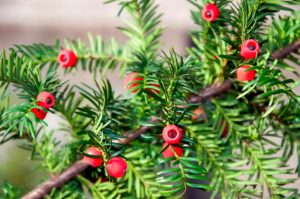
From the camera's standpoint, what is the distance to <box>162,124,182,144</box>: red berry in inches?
12.8

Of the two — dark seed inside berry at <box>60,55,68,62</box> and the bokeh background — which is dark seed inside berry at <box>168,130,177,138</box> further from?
the bokeh background

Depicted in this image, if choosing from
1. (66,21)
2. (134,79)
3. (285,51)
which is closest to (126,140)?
(134,79)

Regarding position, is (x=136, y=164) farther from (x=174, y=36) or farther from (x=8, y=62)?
(x=174, y=36)

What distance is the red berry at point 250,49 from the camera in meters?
0.31

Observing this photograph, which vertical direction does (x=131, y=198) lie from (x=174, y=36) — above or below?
below

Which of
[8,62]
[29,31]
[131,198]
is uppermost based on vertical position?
[29,31]

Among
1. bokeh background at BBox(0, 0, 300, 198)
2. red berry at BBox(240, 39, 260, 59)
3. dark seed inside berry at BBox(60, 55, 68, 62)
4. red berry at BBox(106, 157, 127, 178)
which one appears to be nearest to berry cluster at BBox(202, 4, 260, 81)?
red berry at BBox(240, 39, 260, 59)

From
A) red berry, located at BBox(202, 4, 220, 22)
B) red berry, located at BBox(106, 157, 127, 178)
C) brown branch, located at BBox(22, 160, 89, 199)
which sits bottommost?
brown branch, located at BBox(22, 160, 89, 199)

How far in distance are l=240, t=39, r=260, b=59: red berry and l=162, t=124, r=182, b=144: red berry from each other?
7cm

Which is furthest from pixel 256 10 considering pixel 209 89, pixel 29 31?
pixel 29 31

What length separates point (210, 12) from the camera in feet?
1.30

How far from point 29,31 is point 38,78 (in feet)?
4.96

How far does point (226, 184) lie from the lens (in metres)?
0.40

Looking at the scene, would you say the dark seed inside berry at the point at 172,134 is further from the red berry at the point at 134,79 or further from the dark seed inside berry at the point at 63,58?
the dark seed inside berry at the point at 63,58
